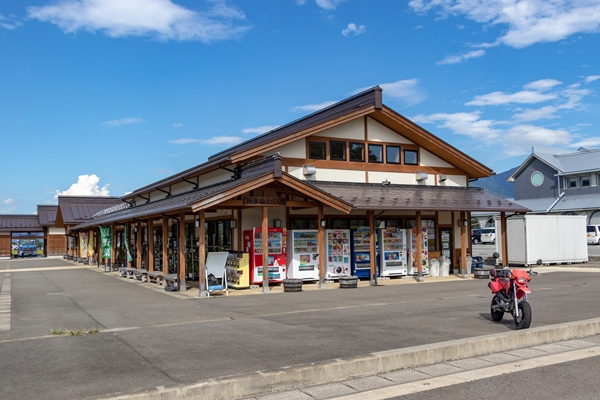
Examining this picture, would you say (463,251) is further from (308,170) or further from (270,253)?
(270,253)

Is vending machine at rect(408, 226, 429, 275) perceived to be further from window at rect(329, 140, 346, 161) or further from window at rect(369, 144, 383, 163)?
window at rect(329, 140, 346, 161)

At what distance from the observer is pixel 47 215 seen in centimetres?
5231

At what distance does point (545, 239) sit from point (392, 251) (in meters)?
10.4

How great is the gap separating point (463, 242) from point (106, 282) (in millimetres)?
13781

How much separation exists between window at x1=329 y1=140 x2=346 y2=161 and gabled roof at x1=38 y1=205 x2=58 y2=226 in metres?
38.9

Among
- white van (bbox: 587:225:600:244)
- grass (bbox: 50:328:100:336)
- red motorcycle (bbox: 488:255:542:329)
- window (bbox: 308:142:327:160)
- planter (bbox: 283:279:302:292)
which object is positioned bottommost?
grass (bbox: 50:328:100:336)

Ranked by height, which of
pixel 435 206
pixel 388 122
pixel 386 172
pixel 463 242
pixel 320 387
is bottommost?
pixel 320 387

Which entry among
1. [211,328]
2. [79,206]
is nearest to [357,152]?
[211,328]

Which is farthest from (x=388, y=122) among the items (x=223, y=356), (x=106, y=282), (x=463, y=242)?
(x=223, y=356)

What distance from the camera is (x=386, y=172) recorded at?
68.4 ft

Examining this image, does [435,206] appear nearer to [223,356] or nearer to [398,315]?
[398,315]

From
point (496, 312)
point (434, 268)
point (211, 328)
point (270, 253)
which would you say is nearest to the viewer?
point (211, 328)

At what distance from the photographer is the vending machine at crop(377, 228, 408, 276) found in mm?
19594

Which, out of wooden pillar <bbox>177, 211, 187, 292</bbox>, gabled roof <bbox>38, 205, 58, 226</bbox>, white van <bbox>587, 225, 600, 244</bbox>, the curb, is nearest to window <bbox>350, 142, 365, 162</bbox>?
wooden pillar <bbox>177, 211, 187, 292</bbox>
